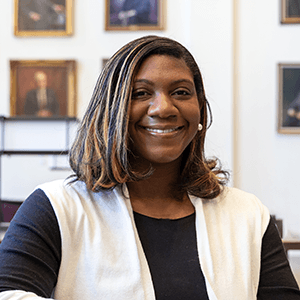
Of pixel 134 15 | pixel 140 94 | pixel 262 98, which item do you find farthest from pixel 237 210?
pixel 134 15

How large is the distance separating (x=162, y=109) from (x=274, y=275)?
0.70 metres

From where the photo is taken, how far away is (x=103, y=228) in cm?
130

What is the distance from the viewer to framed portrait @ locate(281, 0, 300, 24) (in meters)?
5.08

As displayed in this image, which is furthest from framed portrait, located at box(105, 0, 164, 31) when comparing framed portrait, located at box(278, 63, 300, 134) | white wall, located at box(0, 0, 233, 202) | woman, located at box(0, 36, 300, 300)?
woman, located at box(0, 36, 300, 300)

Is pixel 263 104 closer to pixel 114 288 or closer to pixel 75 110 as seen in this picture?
pixel 75 110

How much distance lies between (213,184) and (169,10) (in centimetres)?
422

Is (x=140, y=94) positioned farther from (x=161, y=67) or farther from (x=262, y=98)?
(x=262, y=98)

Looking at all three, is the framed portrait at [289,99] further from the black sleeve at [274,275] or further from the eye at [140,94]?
the eye at [140,94]

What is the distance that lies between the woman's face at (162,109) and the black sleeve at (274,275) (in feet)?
1.56

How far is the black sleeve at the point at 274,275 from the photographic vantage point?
1.34m

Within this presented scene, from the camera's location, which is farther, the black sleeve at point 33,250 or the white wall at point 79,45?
the white wall at point 79,45

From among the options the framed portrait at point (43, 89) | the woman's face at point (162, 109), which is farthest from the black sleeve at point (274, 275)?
the framed portrait at point (43, 89)

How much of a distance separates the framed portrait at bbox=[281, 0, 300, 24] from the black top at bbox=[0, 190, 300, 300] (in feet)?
14.3

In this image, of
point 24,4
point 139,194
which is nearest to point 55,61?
point 24,4
